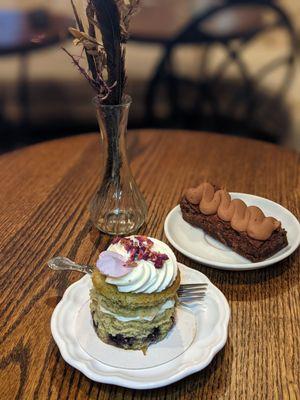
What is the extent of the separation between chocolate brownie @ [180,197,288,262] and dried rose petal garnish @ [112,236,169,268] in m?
0.26

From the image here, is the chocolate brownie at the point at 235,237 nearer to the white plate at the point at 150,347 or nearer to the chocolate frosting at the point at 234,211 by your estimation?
the chocolate frosting at the point at 234,211

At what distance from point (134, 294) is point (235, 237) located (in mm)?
344

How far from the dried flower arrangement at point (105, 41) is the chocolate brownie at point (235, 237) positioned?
0.33 metres

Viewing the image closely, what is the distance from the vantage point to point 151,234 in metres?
1.14

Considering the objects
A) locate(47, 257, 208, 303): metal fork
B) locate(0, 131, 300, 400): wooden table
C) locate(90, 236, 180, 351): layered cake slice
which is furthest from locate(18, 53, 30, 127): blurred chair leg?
locate(90, 236, 180, 351): layered cake slice

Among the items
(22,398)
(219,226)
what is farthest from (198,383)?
(219,226)

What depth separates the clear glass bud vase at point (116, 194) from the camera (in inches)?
43.7

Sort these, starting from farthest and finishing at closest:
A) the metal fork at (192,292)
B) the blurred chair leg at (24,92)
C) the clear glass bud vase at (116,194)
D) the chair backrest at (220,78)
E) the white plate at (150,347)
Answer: the blurred chair leg at (24,92)
the chair backrest at (220,78)
the clear glass bud vase at (116,194)
the metal fork at (192,292)
the white plate at (150,347)

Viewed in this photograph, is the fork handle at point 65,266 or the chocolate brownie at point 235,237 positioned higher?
the fork handle at point 65,266

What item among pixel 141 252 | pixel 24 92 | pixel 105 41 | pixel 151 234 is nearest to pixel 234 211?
pixel 151 234

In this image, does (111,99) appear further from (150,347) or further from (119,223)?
(150,347)

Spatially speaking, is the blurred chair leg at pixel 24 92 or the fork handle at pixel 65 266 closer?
the fork handle at pixel 65 266

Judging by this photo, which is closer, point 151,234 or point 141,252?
point 141,252

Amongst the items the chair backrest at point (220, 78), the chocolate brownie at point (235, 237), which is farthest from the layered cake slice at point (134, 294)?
the chair backrest at point (220, 78)
